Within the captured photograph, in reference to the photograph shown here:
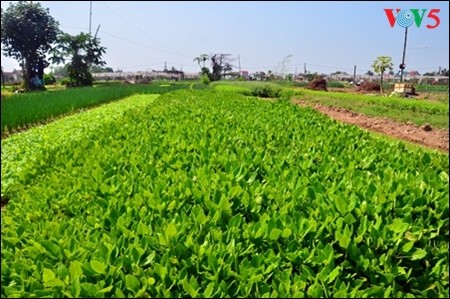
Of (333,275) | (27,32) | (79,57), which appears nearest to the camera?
(333,275)

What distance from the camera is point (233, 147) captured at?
3482 mm

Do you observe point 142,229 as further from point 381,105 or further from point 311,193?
point 381,105

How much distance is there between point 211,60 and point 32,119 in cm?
624

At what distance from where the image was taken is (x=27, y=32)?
5906mm

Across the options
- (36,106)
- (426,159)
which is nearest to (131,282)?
(426,159)

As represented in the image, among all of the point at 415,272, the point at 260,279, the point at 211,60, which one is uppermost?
the point at 211,60

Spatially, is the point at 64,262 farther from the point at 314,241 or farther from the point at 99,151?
the point at 99,151

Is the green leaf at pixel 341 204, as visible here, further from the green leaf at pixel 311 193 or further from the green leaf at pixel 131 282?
the green leaf at pixel 131 282

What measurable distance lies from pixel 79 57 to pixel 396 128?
496 inches

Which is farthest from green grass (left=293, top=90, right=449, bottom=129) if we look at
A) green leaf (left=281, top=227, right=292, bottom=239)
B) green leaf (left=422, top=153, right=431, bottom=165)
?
green leaf (left=281, top=227, right=292, bottom=239)

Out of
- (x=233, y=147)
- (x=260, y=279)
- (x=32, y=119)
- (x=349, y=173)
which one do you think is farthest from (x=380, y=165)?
(x=32, y=119)

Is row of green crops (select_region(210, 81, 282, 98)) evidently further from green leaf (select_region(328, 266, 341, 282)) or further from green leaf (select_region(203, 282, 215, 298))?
green leaf (select_region(203, 282, 215, 298))

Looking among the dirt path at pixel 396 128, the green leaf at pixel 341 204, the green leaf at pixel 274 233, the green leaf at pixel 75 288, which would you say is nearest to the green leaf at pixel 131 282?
the green leaf at pixel 75 288

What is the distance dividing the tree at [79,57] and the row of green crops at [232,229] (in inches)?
385
